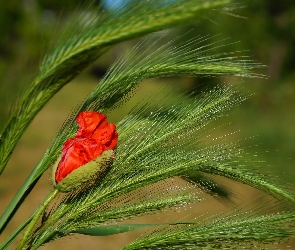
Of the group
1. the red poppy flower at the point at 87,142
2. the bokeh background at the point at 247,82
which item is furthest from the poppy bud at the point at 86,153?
the bokeh background at the point at 247,82

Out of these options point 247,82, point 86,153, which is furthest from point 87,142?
point 247,82

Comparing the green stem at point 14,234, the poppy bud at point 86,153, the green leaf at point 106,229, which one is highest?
the poppy bud at point 86,153

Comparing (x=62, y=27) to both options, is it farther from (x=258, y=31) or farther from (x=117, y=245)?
(x=258, y=31)

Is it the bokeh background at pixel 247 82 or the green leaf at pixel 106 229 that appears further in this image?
the bokeh background at pixel 247 82

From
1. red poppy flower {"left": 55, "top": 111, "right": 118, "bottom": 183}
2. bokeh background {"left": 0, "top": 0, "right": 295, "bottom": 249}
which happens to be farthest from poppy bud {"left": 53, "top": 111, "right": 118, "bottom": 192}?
bokeh background {"left": 0, "top": 0, "right": 295, "bottom": 249}

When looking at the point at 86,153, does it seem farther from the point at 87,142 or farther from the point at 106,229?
the point at 106,229

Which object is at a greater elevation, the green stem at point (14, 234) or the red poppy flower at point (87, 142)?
the red poppy flower at point (87, 142)

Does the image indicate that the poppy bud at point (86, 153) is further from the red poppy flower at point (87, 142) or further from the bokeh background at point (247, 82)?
the bokeh background at point (247, 82)
